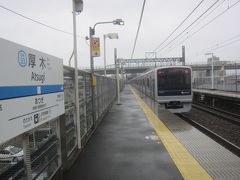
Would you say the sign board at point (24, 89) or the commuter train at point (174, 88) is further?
the commuter train at point (174, 88)

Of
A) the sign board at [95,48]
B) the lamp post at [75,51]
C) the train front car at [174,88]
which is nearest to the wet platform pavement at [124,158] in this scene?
the lamp post at [75,51]

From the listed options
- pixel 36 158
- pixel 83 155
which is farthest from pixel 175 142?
pixel 36 158

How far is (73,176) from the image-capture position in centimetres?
540

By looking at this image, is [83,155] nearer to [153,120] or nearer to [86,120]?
[86,120]

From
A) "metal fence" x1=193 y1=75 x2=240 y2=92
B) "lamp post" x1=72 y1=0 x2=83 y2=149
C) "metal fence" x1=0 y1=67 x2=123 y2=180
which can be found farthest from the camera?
"metal fence" x1=193 y1=75 x2=240 y2=92

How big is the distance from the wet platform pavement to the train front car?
710 cm

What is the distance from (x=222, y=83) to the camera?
27.8 meters

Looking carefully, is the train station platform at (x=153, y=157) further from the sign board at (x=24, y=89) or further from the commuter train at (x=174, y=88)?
the commuter train at (x=174, y=88)

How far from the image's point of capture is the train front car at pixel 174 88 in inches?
653

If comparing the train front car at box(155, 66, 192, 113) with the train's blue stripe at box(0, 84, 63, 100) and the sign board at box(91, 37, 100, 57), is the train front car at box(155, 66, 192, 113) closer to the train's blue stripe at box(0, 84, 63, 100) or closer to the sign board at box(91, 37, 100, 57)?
the sign board at box(91, 37, 100, 57)

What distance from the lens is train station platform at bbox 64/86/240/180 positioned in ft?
17.7

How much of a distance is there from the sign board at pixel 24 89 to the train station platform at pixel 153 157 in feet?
5.50

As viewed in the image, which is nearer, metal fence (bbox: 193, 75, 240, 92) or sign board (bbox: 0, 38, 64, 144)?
sign board (bbox: 0, 38, 64, 144)

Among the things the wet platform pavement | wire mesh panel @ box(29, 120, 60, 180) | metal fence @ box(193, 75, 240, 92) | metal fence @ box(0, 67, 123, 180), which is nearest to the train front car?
metal fence @ box(193, 75, 240, 92)
